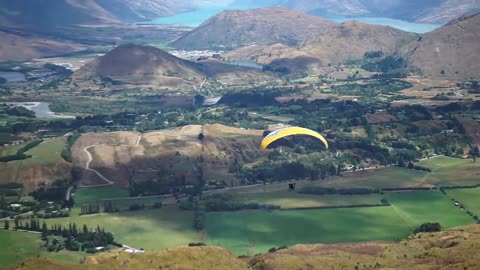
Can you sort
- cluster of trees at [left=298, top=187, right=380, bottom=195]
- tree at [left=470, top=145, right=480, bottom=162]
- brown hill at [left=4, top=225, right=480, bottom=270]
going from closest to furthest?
brown hill at [left=4, top=225, right=480, bottom=270], cluster of trees at [left=298, top=187, right=380, bottom=195], tree at [left=470, top=145, right=480, bottom=162]

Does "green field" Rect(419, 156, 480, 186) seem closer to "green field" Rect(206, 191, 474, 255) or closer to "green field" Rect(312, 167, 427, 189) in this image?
"green field" Rect(312, 167, 427, 189)

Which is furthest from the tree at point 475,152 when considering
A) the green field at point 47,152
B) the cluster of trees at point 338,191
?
the green field at point 47,152

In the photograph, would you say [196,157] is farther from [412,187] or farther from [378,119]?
[378,119]

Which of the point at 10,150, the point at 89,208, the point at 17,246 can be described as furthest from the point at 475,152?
the point at 17,246

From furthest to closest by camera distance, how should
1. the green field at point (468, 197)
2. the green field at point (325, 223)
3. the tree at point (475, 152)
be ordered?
the tree at point (475, 152), the green field at point (468, 197), the green field at point (325, 223)

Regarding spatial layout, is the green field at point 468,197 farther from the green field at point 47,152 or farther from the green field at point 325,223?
the green field at point 47,152

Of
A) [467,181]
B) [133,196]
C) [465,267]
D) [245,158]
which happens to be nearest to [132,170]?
[133,196]

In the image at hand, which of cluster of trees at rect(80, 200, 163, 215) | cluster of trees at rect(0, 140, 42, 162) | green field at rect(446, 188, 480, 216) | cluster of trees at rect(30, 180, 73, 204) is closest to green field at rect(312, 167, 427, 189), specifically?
green field at rect(446, 188, 480, 216)

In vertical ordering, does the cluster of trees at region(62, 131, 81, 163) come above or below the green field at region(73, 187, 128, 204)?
above
